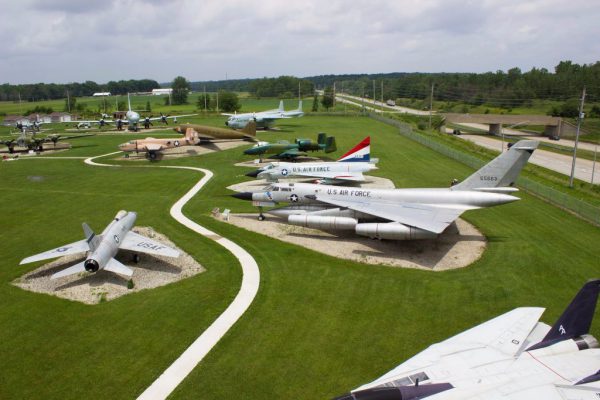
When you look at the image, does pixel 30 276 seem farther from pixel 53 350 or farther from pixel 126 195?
pixel 126 195

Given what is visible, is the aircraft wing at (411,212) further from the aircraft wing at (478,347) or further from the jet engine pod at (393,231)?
the aircraft wing at (478,347)

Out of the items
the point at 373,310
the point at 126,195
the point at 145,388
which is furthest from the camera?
the point at 126,195

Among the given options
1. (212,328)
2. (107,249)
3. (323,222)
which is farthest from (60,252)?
(323,222)

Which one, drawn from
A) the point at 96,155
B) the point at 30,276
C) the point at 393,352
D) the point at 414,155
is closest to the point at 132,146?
the point at 96,155

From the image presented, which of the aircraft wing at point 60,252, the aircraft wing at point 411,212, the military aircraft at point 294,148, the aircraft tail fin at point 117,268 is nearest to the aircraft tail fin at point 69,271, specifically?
the aircraft tail fin at point 117,268

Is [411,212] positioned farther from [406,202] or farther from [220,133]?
[220,133]

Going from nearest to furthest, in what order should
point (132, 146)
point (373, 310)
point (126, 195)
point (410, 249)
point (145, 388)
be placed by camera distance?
point (145, 388)
point (373, 310)
point (410, 249)
point (126, 195)
point (132, 146)
